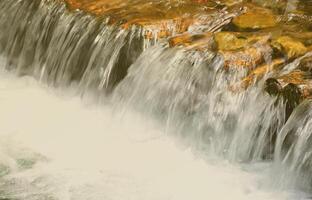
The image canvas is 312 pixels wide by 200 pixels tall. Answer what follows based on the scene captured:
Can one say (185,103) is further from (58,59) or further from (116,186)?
(58,59)

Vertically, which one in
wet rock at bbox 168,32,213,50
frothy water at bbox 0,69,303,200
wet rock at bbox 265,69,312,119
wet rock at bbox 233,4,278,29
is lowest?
frothy water at bbox 0,69,303,200

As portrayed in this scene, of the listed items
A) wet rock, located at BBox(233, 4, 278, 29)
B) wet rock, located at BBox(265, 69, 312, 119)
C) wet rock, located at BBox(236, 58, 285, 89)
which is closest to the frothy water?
wet rock, located at BBox(265, 69, 312, 119)

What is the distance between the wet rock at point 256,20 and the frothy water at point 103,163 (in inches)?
63.3

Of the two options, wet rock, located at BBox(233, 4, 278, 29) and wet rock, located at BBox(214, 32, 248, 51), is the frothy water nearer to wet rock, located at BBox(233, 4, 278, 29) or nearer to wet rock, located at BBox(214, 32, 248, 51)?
wet rock, located at BBox(214, 32, 248, 51)

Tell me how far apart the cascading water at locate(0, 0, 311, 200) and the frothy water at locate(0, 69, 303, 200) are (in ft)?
0.03

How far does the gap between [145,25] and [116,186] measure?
7.92ft

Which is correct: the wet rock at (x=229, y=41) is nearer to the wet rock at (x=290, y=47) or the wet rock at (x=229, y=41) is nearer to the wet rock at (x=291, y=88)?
the wet rock at (x=290, y=47)

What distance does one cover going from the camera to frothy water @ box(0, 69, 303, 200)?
5336 mm

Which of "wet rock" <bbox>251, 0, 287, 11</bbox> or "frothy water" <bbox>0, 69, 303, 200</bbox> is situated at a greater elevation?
"wet rock" <bbox>251, 0, 287, 11</bbox>

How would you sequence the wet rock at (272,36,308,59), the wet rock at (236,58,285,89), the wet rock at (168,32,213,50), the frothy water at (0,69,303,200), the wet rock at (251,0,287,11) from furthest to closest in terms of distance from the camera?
the wet rock at (251,0,287,11)
the wet rock at (168,32,213,50)
the wet rock at (272,36,308,59)
the wet rock at (236,58,285,89)
the frothy water at (0,69,303,200)

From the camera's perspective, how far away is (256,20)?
22.7 feet

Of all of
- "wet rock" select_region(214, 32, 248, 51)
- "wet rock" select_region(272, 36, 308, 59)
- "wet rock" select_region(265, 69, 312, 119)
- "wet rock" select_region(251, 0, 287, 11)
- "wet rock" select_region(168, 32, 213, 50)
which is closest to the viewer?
"wet rock" select_region(265, 69, 312, 119)

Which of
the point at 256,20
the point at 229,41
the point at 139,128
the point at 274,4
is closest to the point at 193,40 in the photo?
the point at 229,41

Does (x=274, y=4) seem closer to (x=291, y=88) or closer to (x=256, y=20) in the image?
(x=256, y=20)
